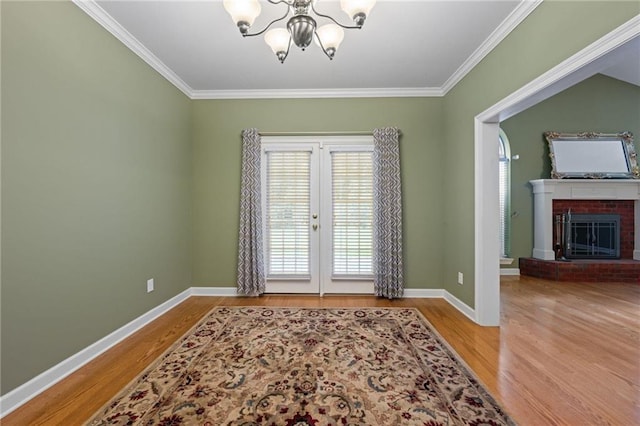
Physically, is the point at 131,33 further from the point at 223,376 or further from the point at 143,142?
the point at 223,376

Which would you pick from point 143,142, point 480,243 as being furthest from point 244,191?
point 480,243

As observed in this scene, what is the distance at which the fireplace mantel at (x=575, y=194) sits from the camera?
458 centimetres

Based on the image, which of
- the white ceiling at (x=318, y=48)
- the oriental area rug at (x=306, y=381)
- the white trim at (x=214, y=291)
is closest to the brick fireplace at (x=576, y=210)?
the white ceiling at (x=318, y=48)

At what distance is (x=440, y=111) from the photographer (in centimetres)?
356

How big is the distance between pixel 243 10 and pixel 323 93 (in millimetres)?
2120

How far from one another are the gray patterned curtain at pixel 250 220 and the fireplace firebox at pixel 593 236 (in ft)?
17.4

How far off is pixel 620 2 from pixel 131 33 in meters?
3.49

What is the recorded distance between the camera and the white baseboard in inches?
62.5

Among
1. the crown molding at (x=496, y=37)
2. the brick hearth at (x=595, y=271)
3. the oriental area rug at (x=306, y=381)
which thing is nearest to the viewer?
Answer: the oriental area rug at (x=306, y=381)

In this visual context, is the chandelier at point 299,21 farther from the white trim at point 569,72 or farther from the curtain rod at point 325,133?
the curtain rod at point 325,133

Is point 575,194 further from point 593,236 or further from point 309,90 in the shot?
point 309,90

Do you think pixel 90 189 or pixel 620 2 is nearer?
A: pixel 620 2

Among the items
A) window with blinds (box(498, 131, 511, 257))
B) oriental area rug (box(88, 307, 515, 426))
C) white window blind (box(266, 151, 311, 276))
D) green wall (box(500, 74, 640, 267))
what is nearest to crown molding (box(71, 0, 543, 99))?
white window blind (box(266, 151, 311, 276))

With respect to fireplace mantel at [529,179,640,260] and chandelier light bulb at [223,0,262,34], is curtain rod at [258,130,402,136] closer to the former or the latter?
chandelier light bulb at [223,0,262,34]
